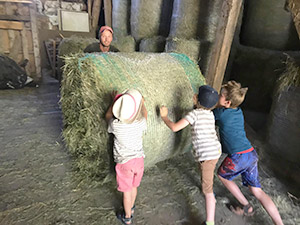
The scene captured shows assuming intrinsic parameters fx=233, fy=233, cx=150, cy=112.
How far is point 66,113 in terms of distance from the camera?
9.53ft

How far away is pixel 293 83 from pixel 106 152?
2.68 metres

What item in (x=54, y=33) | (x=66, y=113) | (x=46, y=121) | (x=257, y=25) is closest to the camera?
(x=66, y=113)

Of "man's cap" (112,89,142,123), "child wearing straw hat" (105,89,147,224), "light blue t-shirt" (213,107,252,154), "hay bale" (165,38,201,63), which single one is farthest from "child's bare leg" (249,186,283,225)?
"hay bale" (165,38,201,63)

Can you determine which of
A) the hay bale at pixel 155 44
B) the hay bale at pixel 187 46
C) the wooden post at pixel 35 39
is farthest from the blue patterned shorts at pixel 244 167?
the wooden post at pixel 35 39

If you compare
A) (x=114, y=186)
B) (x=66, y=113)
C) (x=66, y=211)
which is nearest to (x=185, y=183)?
(x=114, y=186)

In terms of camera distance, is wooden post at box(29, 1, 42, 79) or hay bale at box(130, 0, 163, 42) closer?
hay bale at box(130, 0, 163, 42)

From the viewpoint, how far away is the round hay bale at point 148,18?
5395 millimetres

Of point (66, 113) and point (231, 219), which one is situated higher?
point (66, 113)

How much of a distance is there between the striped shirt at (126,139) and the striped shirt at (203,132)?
46 centimetres

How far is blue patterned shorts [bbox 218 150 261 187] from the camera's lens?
84.2 inches

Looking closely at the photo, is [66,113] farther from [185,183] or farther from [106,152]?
[185,183]

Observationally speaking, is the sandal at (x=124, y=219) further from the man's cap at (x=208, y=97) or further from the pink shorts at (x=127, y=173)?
the man's cap at (x=208, y=97)

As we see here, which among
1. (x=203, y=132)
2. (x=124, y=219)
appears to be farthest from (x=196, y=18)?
(x=124, y=219)

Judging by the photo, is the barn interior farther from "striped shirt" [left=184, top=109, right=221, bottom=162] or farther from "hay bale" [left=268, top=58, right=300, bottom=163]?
"striped shirt" [left=184, top=109, right=221, bottom=162]
